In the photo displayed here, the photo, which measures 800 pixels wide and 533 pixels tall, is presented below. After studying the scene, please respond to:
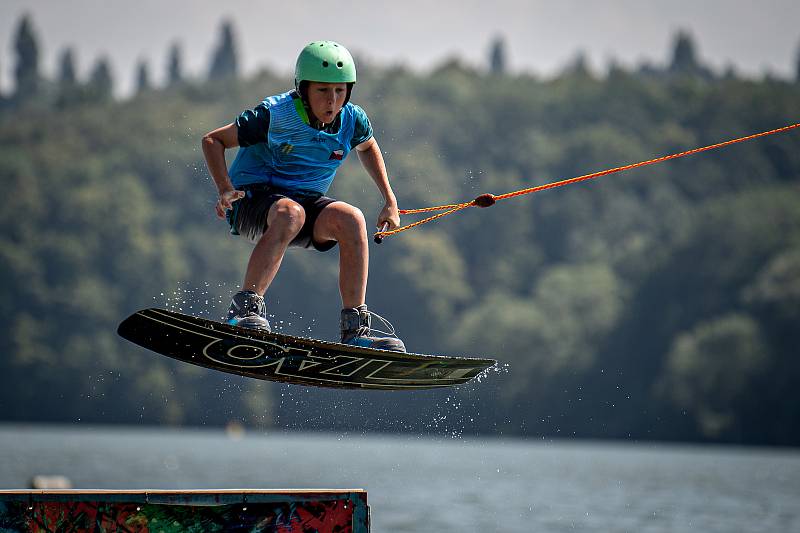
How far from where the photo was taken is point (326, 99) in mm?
9281

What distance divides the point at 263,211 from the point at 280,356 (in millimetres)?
993

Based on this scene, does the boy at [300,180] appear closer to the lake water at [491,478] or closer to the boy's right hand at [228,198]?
the boy's right hand at [228,198]

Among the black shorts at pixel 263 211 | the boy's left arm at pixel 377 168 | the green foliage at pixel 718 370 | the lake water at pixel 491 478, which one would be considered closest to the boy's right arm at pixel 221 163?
the black shorts at pixel 263 211

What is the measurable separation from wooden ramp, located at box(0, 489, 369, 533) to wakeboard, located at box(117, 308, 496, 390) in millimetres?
2653

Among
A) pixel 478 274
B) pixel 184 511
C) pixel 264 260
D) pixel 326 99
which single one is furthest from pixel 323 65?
pixel 478 274

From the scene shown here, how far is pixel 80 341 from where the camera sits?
83.8m

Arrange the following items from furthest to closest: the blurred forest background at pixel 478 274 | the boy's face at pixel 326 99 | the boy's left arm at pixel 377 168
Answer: the blurred forest background at pixel 478 274 < the boy's left arm at pixel 377 168 < the boy's face at pixel 326 99

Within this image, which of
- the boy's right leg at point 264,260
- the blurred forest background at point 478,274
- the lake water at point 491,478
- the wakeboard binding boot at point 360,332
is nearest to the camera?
the boy's right leg at point 264,260

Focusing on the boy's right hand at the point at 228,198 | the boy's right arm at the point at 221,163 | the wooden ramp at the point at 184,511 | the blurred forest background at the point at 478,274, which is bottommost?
the wooden ramp at the point at 184,511

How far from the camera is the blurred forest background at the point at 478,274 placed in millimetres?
72125

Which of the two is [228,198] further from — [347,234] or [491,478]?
[491,478]

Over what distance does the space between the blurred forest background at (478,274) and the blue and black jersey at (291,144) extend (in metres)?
40.8

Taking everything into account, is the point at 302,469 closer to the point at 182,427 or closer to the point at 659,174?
the point at 182,427

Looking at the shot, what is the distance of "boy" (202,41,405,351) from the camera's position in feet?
→ 30.4
